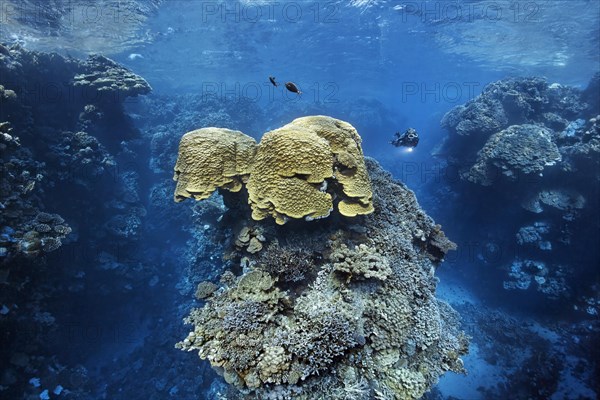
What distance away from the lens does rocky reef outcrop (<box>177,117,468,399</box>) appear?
342cm

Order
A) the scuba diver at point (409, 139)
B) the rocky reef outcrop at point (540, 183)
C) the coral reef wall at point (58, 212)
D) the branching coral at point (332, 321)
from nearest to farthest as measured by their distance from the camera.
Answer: the branching coral at point (332, 321) → the scuba diver at point (409, 139) → the coral reef wall at point (58, 212) → the rocky reef outcrop at point (540, 183)

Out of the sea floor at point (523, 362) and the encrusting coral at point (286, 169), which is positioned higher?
the encrusting coral at point (286, 169)

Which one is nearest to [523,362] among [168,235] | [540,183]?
[540,183]

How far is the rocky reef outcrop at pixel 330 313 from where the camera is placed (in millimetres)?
3424

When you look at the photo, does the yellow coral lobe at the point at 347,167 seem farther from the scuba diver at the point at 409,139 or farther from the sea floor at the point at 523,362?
the sea floor at the point at 523,362

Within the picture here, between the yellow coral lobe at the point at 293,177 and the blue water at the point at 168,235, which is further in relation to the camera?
the blue water at the point at 168,235

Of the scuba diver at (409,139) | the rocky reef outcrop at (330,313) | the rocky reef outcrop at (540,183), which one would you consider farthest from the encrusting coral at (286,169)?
the rocky reef outcrop at (540,183)

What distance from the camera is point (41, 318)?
8.39 m

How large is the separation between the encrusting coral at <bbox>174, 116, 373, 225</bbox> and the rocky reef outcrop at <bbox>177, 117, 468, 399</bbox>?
0.20 meters

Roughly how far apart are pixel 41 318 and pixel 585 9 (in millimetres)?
32870

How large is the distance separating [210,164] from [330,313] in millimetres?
3150

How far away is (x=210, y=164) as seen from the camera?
494cm

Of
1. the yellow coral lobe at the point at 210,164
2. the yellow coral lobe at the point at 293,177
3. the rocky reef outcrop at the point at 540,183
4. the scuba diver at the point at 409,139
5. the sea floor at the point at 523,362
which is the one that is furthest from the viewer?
the rocky reef outcrop at the point at 540,183

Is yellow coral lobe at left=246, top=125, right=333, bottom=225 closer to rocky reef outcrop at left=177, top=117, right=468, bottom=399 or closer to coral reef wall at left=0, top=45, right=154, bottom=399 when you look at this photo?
rocky reef outcrop at left=177, top=117, right=468, bottom=399
